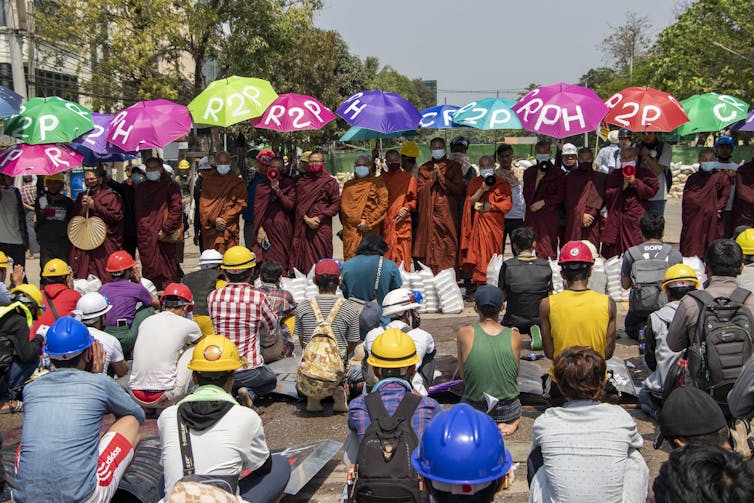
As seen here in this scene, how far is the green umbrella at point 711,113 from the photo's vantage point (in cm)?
823

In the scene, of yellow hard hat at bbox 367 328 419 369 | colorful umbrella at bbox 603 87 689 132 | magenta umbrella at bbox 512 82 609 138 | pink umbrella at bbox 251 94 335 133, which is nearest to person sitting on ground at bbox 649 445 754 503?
yellow hard hat at bbox 367 328 419 369

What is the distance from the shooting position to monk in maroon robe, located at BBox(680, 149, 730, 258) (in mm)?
8500

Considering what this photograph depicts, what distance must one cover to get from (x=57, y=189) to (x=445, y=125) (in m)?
4.80

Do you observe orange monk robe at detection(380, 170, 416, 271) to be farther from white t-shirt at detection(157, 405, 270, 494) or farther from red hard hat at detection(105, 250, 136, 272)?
white t-shirt at detection(157, 405, 270, 494)

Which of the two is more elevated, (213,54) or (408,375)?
(213,54)

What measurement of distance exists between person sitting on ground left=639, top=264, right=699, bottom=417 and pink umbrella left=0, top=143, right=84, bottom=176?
18.1 feet

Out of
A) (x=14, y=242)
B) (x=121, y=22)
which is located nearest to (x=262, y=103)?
(x=14, y=242)

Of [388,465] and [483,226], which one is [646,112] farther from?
[388,465]

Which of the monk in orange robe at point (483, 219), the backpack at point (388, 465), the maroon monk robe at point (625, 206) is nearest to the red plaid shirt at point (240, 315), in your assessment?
the backpack at point (388, 465)

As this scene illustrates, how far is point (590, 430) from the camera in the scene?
2.98 metres

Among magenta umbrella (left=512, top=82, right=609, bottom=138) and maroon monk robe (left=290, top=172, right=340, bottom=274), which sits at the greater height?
magenta umbrella (left=512, top=82, right=609, bottom=138)

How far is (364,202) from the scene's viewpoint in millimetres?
8586

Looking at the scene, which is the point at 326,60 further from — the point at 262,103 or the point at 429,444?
the point at 429,444

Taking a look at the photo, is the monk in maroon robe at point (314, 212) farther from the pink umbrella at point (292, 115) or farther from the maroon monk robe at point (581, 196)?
the maroon monk robe at point (581, 196)
